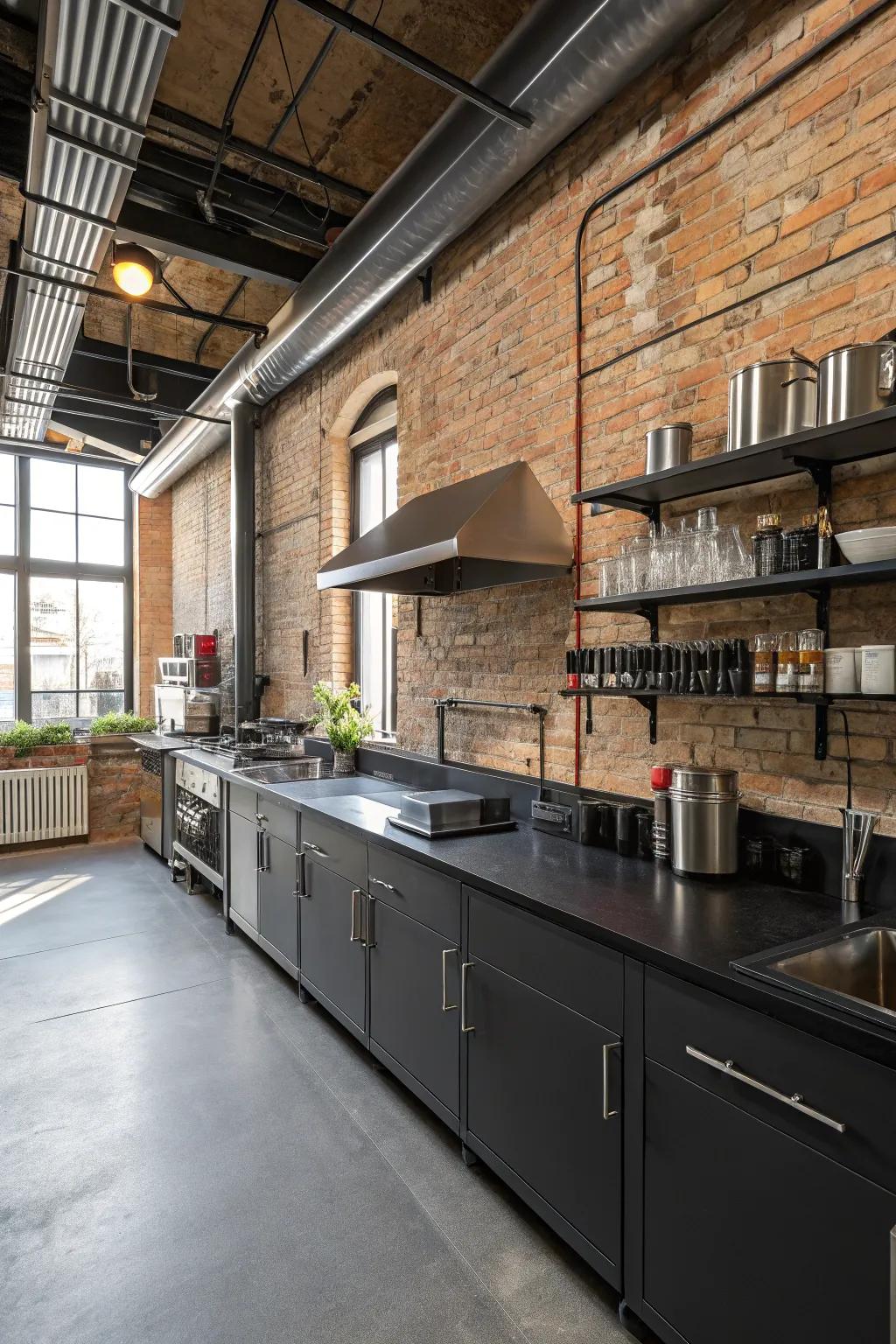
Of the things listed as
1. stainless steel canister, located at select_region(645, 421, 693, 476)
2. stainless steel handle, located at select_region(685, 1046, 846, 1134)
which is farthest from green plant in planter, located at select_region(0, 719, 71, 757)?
stainless steel handle, located at select_region(685, 1046, 846, 1134)

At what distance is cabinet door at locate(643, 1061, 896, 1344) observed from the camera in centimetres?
123

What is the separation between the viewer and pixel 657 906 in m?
1.92

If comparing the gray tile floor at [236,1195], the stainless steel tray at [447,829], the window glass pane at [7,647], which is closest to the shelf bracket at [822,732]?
the stainless steel tray at [447,829]

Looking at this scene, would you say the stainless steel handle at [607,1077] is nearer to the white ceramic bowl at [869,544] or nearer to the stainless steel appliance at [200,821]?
the white ceramic bowl at [869,544]

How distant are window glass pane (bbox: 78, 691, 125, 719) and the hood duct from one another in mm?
5566

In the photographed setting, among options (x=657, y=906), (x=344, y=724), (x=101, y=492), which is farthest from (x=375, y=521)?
(x=101, y=492)

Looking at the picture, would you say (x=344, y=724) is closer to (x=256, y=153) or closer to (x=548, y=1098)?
(x=548, y=1098)

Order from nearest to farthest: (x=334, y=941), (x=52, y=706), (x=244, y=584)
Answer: (x=334, y=941) → (x=244, y=584) → (x=52, y=706)

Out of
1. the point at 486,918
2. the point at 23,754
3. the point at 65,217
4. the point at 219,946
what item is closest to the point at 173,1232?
the point at 486,918

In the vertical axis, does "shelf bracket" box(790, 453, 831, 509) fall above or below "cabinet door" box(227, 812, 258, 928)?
above

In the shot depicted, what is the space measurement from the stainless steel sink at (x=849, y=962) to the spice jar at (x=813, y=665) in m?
0.58

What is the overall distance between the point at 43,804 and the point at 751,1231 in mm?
6616

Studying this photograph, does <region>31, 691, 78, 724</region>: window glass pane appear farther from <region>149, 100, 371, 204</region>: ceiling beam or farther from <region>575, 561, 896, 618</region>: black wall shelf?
<region>575, 561, 896, 618</region>: black wall shelf

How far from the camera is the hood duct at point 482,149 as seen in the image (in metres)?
2.30
